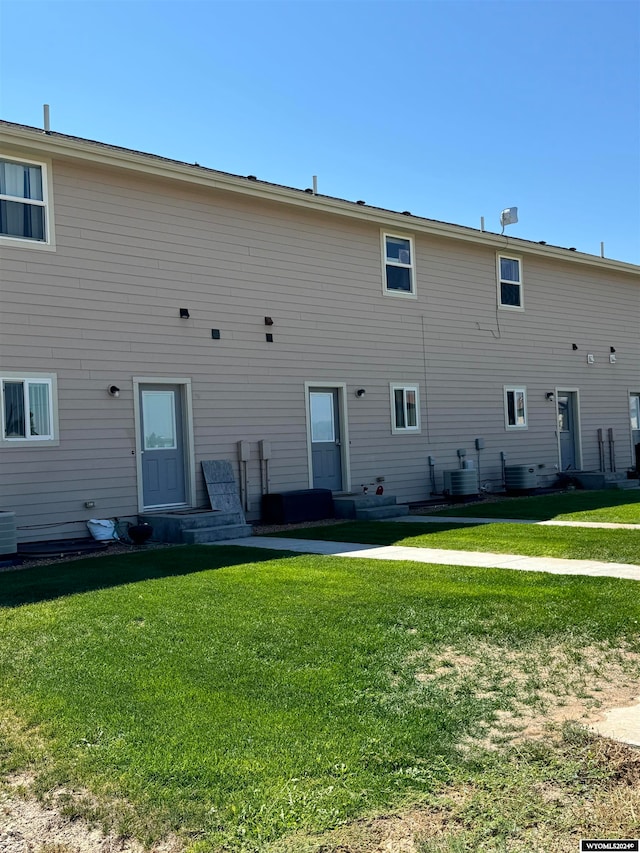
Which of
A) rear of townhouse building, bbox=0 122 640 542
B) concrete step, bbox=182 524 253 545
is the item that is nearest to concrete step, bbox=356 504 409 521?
rear of townhouse building, bbox=0 122 640 542

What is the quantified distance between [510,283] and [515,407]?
270 centimetres

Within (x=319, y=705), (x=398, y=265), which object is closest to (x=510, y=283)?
(x=398, y=265)

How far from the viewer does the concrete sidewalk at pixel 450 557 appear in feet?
23.2

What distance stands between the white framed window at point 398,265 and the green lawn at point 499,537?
16.6ft

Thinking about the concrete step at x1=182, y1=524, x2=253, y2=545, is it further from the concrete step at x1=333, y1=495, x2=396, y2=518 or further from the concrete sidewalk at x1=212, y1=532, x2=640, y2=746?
the concrete step at x1=333, y1=495, x2=396, y2=518

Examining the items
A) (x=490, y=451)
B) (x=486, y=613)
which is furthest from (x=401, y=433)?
(x=486, y=613)

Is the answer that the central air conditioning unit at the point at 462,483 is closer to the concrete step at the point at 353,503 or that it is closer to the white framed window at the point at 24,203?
the concrete step at the point at 353,503

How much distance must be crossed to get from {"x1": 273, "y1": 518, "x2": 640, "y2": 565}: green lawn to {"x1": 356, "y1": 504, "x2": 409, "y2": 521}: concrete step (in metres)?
0.74

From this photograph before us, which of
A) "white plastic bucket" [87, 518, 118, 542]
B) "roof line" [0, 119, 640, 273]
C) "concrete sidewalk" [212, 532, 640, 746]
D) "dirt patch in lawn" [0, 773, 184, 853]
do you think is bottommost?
"dirt patch in lawn" [0, 773, 184, 853]

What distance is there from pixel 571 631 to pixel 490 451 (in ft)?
37.6

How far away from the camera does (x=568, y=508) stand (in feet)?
42.0

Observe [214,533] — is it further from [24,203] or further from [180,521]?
[24,203]

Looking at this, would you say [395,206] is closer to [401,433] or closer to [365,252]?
[365,252]

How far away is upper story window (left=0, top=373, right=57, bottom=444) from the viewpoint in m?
9.85
